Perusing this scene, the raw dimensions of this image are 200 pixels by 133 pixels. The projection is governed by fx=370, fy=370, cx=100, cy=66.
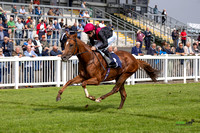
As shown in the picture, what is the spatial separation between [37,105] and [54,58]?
5.37m

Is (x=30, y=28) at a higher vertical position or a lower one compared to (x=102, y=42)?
higher

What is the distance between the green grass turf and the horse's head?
130 cm

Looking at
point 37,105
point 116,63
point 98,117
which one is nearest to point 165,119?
point 98,117

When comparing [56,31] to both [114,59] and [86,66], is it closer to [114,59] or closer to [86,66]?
[114,59]

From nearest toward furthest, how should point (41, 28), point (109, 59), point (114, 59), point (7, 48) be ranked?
point (109, 59), point (114, 59), point (7, 48), point (41, 28)

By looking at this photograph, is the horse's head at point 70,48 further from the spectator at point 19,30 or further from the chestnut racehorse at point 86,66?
the spectator at point 19,30

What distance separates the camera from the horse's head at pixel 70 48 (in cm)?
856

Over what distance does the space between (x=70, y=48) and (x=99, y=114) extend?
67.2 inches

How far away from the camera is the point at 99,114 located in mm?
8211

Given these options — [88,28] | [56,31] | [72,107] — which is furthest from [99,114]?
[56,31]

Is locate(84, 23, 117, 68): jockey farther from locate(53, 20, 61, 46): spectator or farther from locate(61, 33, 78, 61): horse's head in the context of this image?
locate(53, 20, 61, 46): spectator

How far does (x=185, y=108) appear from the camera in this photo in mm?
8992

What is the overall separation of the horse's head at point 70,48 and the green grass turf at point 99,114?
130cm

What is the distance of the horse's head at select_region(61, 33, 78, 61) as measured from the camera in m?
8.56
